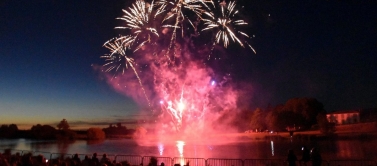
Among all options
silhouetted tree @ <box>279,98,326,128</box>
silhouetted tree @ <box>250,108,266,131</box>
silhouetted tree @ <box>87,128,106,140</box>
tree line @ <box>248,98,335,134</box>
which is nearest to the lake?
tree line @ <box>248,98,335,134</box>

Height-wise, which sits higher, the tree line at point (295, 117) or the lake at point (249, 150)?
the tree line at point (295, 117)

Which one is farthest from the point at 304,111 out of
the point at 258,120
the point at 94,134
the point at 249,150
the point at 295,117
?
the point at 94,134

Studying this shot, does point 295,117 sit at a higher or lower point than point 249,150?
higher

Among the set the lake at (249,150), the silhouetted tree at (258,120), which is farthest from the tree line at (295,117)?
the lake at (249,150)

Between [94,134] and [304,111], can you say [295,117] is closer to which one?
[304,111]

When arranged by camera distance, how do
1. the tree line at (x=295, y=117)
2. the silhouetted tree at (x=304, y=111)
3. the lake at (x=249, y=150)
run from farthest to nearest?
1. the silhouetted tree at (x=304, y=111)
2. the tree line at (x=295, y=117)
3. the lake at (x=249, y=150)

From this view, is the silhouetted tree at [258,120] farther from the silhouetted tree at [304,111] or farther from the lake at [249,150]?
the lake at [249,150]

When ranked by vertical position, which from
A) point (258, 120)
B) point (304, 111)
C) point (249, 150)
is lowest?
point (249, 150)

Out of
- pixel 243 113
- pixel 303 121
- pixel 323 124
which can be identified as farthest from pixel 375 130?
pixel 243 113

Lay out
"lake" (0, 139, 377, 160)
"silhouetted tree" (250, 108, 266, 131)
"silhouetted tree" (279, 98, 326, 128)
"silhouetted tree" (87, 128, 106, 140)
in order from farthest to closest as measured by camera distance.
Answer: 1. "silhouetted tree" (87, 128, 106, 140)
2. "silhouetted tree" (250, 108, 266, 131)
3. "silhouetted tree" (279, 98, 326, 128)
4. "lake" (0, 139, 377, 160)

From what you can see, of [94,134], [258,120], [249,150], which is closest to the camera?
[249,150]

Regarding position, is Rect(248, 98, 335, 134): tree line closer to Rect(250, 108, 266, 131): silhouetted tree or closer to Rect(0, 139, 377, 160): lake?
Rect(250, 108, 266, 131): silhouetted tree

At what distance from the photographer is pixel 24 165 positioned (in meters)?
12.7

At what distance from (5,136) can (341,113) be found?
127 m
